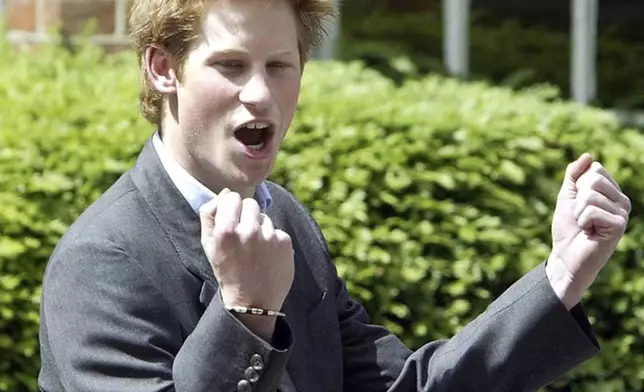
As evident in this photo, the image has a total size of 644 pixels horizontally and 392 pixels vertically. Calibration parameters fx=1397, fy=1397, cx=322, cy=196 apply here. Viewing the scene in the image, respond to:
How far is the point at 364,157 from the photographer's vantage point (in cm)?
487

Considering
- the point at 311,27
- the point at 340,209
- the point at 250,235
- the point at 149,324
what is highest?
the point at 311,27

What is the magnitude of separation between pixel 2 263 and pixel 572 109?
2.82 m

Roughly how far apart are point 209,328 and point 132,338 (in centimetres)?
18

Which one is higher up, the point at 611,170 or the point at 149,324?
the point at 149,324

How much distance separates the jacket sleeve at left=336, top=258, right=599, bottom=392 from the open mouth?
60cm

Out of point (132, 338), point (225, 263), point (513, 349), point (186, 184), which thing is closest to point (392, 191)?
point (513, 349)

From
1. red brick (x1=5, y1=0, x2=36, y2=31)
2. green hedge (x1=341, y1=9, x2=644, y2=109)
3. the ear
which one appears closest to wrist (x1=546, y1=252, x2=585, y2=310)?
the ear

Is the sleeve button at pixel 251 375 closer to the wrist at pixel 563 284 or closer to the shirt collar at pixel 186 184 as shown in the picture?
the shirt collar at pixel 186 184

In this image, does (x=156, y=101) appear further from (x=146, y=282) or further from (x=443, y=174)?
(x=443, y=174)

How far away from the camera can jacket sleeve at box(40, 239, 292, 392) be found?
2287 millimetres

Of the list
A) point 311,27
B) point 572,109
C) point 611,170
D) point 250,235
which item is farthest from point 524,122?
point 250,235

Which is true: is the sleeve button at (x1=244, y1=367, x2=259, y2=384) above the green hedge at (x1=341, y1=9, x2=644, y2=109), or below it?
above

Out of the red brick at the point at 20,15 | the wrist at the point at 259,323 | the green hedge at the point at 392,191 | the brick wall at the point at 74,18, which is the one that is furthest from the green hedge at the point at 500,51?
the wrist at the point at 259,323

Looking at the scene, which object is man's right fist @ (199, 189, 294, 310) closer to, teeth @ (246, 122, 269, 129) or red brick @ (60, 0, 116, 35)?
teeth @ (246, 122, 269, 129)
